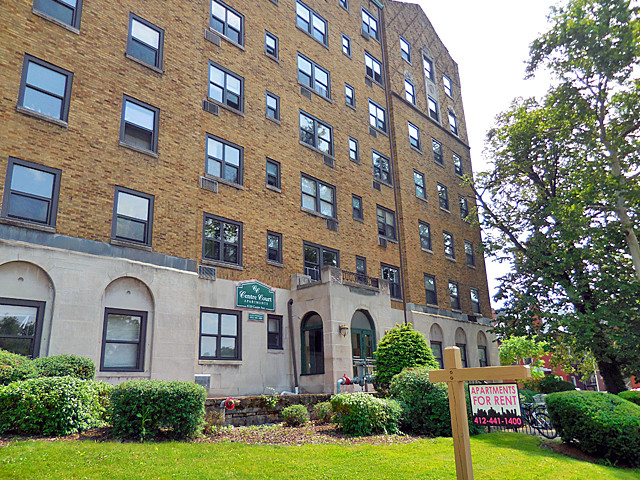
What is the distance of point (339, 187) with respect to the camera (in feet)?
81.7

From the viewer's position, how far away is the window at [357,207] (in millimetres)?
25719

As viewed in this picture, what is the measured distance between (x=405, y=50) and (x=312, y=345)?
23428mm

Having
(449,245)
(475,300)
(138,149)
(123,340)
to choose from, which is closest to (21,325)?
(123,340)

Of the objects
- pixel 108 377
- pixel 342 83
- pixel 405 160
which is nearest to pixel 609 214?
pixel 405 160

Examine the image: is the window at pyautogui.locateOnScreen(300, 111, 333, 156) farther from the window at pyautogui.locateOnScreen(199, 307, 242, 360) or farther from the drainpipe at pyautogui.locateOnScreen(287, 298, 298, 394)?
the window at pyautogui.locateOnScreen(199, 307, 242, 360)

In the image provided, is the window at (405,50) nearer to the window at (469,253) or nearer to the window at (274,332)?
the window at (469,253)

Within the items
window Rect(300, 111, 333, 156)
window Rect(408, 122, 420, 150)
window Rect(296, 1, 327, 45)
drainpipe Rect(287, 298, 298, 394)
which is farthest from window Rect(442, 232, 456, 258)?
drainpipe Rect(287, 298, 298, 394)

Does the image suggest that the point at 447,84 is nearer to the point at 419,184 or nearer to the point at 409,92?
the point at 409,92

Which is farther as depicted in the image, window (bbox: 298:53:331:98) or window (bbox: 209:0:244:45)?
window (bbox: 298:53:331:98)

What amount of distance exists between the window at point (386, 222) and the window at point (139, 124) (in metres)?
13.8

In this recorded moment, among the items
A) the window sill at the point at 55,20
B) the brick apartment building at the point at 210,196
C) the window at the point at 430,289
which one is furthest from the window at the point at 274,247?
the window at the point at 430,289

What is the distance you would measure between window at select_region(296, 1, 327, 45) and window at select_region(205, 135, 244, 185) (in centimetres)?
958

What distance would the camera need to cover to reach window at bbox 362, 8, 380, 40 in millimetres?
31053

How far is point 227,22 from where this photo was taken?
840 inches
